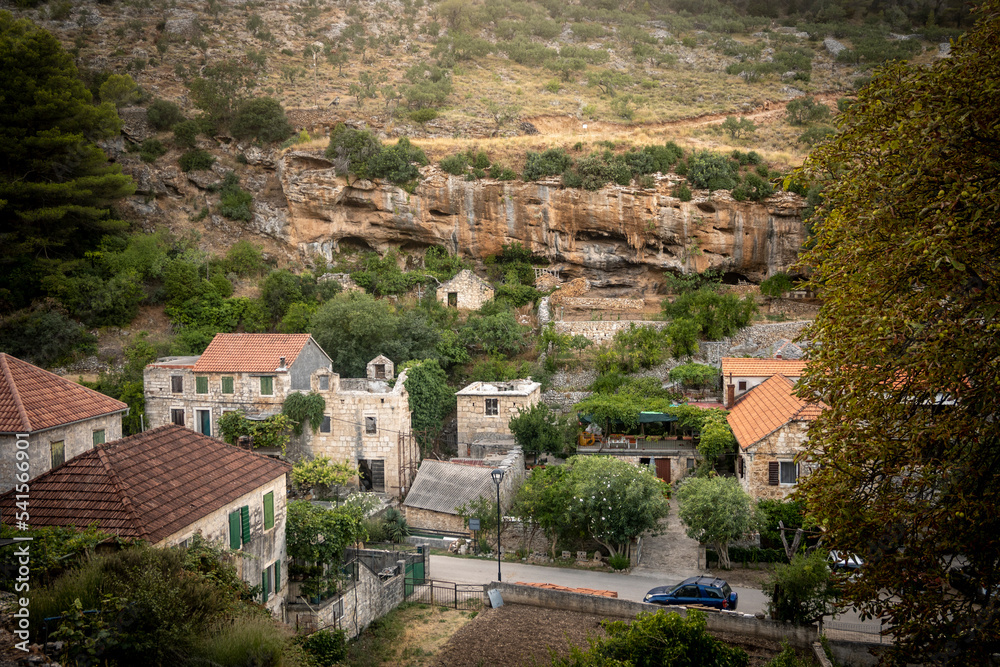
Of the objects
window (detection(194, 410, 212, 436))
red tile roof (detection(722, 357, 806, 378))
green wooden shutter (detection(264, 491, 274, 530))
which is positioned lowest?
window (detection(194, 410, 212, 436))

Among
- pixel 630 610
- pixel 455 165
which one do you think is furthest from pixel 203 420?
pixel 455 165

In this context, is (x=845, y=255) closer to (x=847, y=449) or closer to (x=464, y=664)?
(x=847, y=449)

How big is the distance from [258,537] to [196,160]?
34.2 metres

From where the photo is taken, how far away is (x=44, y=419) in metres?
16.0

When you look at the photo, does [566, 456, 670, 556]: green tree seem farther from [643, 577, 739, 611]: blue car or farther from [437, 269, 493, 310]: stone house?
[437, 269, 493, 310]: stone house

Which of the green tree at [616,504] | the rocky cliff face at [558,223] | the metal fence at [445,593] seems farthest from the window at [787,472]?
the rocky cliff face at [558,223]

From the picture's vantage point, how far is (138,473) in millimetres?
12508

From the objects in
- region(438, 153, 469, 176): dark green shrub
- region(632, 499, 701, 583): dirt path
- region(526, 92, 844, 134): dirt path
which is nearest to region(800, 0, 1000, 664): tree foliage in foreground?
region(632, 499, 701, 583): dirt path

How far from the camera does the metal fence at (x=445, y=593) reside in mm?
16719

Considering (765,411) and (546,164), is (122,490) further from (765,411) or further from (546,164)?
(546,164)

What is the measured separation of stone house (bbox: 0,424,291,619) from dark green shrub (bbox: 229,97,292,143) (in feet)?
108

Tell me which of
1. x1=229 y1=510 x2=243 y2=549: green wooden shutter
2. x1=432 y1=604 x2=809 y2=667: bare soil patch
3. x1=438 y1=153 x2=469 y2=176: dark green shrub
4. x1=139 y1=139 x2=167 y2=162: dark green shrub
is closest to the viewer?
x1=229 y1=510 x2=243 y2=549: green wooden shutter

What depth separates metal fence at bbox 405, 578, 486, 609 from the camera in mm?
16719

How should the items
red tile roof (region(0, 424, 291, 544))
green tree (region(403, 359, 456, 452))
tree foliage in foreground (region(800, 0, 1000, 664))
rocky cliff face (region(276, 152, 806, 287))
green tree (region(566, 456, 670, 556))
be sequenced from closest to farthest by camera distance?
tree foliage in foreground (region(800, 0, 1000, 664)) < red tile roof (region(0, 424, 291, 544)) < green tree (region(566, 456, 670, 556)) < green tree (region(403, 359, 456, 452)) < rocky cliff face (region(276, 152, 806, 287))
